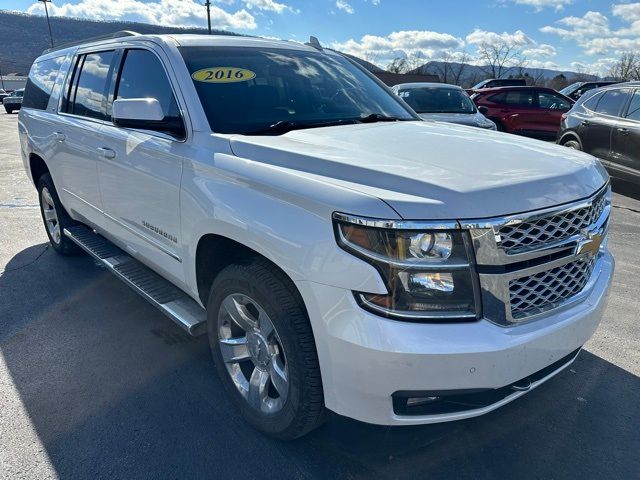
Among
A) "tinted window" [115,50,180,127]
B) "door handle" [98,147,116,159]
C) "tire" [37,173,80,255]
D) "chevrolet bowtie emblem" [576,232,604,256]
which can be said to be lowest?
"tire" [37,173,80,255]

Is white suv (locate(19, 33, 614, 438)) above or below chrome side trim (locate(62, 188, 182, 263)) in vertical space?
above

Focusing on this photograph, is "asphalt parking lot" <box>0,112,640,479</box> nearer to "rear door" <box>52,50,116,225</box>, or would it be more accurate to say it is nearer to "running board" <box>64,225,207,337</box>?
"running board" <box>64,225,207,337</box>

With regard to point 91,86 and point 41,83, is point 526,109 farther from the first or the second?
point 91,86

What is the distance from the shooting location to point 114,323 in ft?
12.4

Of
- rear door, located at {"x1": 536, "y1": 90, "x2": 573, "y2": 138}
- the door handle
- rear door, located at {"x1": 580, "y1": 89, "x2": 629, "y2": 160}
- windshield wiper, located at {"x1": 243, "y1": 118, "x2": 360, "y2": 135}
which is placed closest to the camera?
windshield wiper, located at {"x1": 243, "y1": 118, "x2": 360, "y2": 135}

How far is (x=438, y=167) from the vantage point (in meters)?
2.08

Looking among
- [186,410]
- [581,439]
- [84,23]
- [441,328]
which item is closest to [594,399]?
[581,439]

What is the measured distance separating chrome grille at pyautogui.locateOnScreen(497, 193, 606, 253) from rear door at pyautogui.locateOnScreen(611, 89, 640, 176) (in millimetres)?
5858

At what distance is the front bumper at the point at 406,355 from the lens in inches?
70.0

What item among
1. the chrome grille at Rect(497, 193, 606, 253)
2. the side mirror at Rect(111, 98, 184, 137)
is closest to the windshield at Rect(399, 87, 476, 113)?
the side mirror at Rect(111, 98, 184, 137)

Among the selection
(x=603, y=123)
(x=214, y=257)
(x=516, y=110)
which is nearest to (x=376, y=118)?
(x=214, y=257)

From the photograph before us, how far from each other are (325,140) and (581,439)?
2005 millimetres

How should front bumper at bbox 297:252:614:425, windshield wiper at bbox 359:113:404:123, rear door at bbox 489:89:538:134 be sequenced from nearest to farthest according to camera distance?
front bumper at bbox 297:252:614:425 < windshield wiper at bbox 359:113:404:123 < rear door at bbox 489:89:538:134

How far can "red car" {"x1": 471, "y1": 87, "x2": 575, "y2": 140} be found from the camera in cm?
1391
